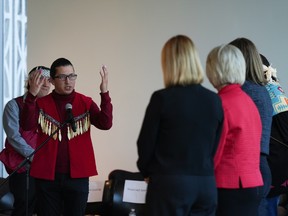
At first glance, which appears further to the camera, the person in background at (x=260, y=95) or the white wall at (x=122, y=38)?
the white wall at (x=122, y=38)

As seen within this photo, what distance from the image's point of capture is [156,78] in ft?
21.5

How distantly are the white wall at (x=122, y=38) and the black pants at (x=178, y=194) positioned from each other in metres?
3.69

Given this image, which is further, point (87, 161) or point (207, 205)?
point (87, 161)

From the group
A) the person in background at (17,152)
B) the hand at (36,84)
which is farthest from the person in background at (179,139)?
the person in background at (17,152)

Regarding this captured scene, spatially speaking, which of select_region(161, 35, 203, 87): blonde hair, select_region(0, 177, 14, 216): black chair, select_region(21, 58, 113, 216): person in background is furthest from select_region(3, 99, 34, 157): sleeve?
select_region(161, 35, 203, 87): blonde hair

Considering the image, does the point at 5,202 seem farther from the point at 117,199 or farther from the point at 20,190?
the point at 20,190

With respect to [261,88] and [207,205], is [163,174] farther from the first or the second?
[261,88]

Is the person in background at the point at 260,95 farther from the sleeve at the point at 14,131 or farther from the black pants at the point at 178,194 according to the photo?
the sleeve at the point at 14,131

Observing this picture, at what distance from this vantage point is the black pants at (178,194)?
270 cm

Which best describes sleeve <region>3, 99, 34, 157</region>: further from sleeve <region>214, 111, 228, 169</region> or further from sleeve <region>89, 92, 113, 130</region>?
sleeve <region>214, 111, 228, 169</region>

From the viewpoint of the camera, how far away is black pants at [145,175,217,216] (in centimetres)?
270

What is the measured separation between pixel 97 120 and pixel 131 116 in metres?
2.88

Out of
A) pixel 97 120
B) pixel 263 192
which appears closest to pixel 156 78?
pixel 97 120

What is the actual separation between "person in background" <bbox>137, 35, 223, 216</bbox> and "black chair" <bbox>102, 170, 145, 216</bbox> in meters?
2.78
